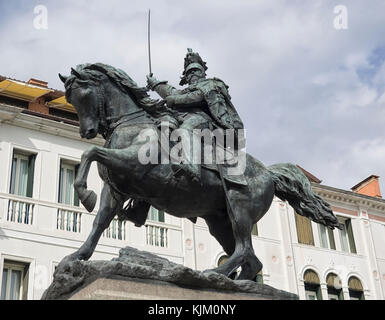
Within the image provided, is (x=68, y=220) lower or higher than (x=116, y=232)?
higher

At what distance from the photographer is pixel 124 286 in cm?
694

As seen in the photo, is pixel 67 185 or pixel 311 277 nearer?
pixel 67 185

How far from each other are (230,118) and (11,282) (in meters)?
14.6

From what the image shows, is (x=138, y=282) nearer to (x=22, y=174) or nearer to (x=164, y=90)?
(x=164, y=90)

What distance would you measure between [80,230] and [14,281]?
2.76 m

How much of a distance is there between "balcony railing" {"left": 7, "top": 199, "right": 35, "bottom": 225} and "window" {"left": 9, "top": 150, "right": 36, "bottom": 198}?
43cm

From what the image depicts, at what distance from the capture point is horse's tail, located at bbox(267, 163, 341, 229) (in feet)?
30.4

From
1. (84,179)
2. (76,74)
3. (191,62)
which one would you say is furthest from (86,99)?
(191,62)

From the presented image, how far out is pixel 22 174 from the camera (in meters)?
23.6

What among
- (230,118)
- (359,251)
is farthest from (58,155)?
(230,118)

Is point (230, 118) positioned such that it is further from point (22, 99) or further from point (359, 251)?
point (359, 251)

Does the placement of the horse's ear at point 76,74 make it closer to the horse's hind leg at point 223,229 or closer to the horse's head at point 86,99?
the horse's head at point 86,99

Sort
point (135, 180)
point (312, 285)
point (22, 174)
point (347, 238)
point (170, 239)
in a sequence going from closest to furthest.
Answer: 1. point (135, 180)
2. point (22, 174)
3. point (170, 239)
4. point (312, 285)
5. point (347, 238)

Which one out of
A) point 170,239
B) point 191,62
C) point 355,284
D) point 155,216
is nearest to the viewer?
point 191,62
